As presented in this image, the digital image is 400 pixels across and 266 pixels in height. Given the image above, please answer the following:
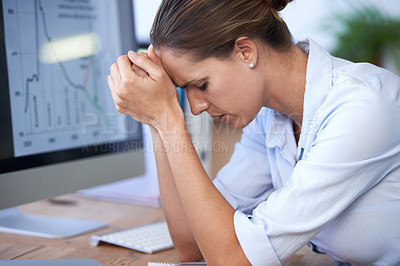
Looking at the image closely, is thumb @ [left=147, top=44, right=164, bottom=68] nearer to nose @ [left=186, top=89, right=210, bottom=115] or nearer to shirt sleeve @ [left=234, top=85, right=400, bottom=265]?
nose @ [left=186, top=89, right=210, bottom=115]

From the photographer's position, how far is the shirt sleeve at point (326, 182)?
70cm

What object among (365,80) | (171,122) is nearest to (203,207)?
(171,122)

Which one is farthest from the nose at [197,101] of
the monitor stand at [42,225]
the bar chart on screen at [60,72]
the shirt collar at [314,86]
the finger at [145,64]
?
the monitor stand at [42,225]

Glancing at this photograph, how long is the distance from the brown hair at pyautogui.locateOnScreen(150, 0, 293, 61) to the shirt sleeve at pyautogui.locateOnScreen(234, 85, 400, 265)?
25 centimetres

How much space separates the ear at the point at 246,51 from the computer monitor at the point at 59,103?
1.45ft

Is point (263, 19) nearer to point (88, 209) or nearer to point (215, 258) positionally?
point (215, 258)

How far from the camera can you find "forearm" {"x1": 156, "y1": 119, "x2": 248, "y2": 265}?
2.40ft

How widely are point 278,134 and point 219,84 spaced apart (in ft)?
0.79

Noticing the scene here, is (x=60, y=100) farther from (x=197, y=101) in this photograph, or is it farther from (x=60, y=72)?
(x=197, y=101)

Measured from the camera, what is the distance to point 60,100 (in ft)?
3.26

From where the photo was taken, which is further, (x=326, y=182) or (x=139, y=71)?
(x=139, y=71)

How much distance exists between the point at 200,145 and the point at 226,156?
1.14 ft

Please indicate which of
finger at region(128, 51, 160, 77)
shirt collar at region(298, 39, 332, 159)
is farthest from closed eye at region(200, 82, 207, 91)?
shirt collar at region(298, 39, 332, 159)

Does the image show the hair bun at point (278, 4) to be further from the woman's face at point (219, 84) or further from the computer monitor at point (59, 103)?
the computer monitor at point (59, 103)
